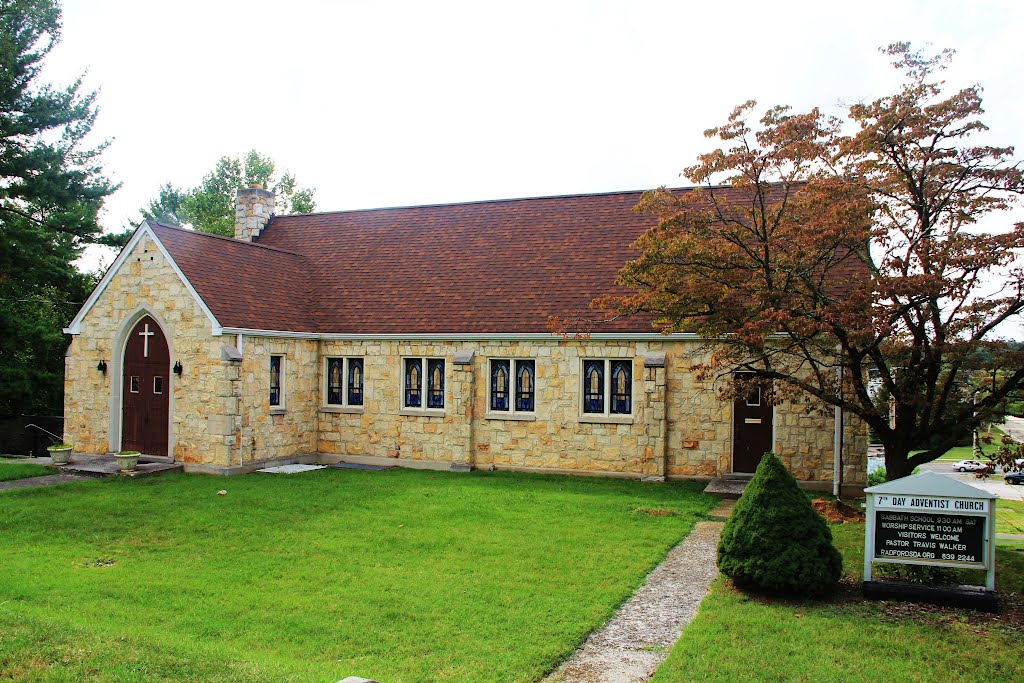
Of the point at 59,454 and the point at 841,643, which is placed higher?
the point at 841,643

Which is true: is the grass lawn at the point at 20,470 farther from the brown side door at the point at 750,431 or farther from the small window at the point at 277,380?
the brown side door at the point at 750,431

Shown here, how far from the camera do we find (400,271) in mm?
22750

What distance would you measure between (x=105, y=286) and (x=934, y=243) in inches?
Result: 735

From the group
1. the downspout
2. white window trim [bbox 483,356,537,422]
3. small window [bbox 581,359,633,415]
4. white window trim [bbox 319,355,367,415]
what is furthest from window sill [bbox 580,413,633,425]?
white window trim [bbox 319,355,367,415]

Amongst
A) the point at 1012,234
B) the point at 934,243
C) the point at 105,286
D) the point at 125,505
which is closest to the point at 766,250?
the point at 934,243

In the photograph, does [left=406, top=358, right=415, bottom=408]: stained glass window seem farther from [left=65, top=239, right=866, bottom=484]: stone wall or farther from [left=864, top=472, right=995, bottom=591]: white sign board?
[left=864, top=472, right=995, bottom=591]: white sign board

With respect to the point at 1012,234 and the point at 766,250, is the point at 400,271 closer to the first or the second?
the point at 766,250

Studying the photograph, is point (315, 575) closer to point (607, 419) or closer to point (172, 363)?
point (607, 419)

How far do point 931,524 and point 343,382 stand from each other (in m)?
15.6

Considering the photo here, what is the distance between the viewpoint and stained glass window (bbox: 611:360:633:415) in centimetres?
1878

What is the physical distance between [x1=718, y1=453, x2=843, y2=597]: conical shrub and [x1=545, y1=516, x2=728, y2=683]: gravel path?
2.28 ft

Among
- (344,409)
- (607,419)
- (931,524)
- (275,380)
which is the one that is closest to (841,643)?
(931,524)

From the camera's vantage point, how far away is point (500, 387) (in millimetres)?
19828

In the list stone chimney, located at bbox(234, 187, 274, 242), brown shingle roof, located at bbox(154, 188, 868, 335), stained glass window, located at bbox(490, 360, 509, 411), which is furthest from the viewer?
stone chimney, located at bbox(234, 187, 274, 242)
